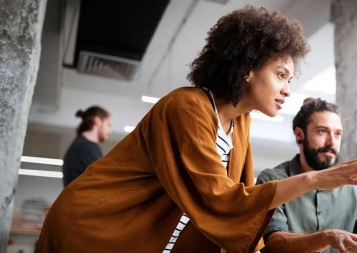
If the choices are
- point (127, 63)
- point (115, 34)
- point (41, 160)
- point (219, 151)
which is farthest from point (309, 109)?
point (41, 160)

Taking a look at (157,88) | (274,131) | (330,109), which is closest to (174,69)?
(157,88)

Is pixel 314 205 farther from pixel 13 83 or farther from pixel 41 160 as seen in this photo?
pixel 41 160

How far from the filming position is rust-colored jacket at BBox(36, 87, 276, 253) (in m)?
1.11

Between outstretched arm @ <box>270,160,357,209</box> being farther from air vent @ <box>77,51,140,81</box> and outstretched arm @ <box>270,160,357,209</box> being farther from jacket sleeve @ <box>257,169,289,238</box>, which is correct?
air vent @ <box>77,51,140,81</box>

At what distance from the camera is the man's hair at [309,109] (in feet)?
6.81

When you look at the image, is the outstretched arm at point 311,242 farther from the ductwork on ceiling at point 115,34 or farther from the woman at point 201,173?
the ductwork on ceiling at point 115,34

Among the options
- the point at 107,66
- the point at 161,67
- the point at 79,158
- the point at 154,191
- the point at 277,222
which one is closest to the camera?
the point at 154,191

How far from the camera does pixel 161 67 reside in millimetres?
5914

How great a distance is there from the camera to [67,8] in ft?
13.7

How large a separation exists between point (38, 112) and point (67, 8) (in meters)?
3.31

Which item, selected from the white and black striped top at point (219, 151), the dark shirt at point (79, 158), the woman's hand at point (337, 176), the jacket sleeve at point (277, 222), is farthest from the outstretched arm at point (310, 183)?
the dark shirt at point (79, 158)

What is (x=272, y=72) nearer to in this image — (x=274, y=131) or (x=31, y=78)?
(x=31, y=78)

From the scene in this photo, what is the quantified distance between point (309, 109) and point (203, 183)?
119 cm

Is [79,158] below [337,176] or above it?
below
